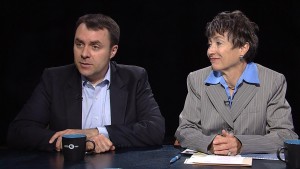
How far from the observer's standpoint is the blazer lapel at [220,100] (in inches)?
90.0

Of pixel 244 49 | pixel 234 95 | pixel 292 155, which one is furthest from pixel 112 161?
pixel 244 49

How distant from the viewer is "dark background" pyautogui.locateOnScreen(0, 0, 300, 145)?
11.5 ft

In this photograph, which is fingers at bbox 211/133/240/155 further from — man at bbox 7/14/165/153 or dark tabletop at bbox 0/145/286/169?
man at bbox 7/14/165/153

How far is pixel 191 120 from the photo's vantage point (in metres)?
2.36

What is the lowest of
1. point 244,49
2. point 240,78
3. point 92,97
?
point 92,97

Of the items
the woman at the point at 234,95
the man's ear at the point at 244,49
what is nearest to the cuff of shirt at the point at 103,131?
the woman at the point at 234,95

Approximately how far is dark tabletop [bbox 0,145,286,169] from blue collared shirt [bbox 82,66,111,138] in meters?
0.48

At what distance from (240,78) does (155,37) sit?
1325 millimetres

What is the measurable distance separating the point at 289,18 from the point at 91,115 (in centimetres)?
183

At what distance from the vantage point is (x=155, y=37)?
11.7ft

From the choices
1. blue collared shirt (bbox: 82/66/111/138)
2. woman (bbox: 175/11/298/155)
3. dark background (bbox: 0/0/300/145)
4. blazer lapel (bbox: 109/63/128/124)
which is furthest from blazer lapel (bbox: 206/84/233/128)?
dark background (bbox: 0/0/300/145)

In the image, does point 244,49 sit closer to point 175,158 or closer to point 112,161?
point 175,158

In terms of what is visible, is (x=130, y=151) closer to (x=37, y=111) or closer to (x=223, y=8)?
(x=37, y=111)

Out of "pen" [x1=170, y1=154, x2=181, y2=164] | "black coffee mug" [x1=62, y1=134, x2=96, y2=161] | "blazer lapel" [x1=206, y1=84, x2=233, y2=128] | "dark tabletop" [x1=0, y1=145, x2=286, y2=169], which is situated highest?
"blazer lapel" [x1=206, y1=84, x2=233, y2=128]
